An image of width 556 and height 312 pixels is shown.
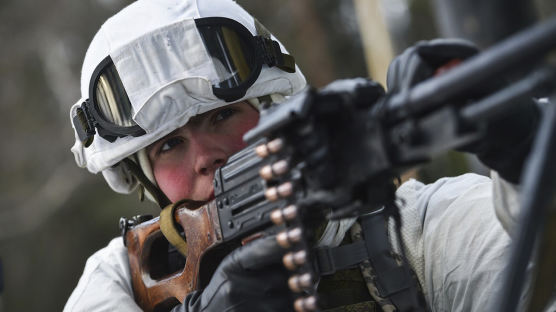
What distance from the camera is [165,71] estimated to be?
2.40m

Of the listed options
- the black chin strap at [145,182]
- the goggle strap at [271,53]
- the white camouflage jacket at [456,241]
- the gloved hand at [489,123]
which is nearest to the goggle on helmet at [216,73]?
the goggle strap at [271,53]

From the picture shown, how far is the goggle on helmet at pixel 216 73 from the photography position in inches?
94.1

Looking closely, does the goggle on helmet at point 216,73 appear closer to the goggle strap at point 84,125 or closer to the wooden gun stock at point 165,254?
the goggle strap at point 84,125

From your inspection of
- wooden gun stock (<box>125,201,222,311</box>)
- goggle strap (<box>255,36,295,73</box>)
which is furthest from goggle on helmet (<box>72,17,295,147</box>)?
wooden gun stock (<box>125,201,222,311</box>)

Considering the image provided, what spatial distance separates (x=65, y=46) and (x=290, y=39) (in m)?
3.96

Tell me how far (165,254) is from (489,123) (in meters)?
1.50

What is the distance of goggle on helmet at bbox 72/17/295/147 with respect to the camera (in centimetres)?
239

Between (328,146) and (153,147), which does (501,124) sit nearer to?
(328,146)

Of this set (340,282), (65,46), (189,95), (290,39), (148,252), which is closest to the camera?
(340,282)

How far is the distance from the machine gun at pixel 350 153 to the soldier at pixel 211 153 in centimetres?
10

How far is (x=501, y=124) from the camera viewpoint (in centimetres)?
145

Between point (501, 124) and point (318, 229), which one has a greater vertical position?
point (501, 124)

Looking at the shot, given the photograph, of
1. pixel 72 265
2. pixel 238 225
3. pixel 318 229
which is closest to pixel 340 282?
pixel 318 229

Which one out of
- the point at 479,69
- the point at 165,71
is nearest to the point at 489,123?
the point at 479,69
